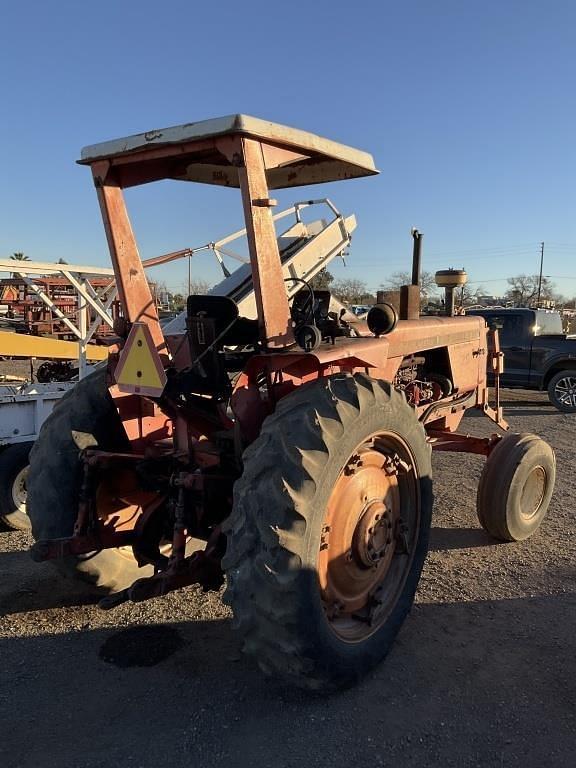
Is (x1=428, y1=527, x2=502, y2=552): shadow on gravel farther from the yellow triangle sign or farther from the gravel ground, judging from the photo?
the yellow triangle sign

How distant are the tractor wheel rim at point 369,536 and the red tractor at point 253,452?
11mm

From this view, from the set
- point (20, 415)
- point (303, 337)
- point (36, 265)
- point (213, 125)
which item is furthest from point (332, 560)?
point (36, 265)

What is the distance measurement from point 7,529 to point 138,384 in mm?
3157

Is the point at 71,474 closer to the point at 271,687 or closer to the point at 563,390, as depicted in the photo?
the point at 271,687

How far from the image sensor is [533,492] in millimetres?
5133

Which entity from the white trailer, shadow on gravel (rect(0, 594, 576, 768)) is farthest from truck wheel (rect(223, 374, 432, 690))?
the white trailer

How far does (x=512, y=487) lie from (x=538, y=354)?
8.68 metres

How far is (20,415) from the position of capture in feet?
19.2

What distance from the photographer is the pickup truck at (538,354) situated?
40.4 feet

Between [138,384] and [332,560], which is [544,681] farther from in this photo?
[138,384]

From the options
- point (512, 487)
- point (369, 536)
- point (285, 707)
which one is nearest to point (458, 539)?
point (512, 487)

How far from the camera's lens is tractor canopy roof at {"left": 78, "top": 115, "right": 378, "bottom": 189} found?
2.68 meters

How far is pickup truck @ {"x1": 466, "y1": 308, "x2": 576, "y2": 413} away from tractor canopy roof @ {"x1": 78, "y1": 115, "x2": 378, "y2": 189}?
967 centimetres

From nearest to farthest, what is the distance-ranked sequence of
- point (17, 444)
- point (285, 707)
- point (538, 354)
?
point (285, 707)
point (17, 444)
point (538, 354)
